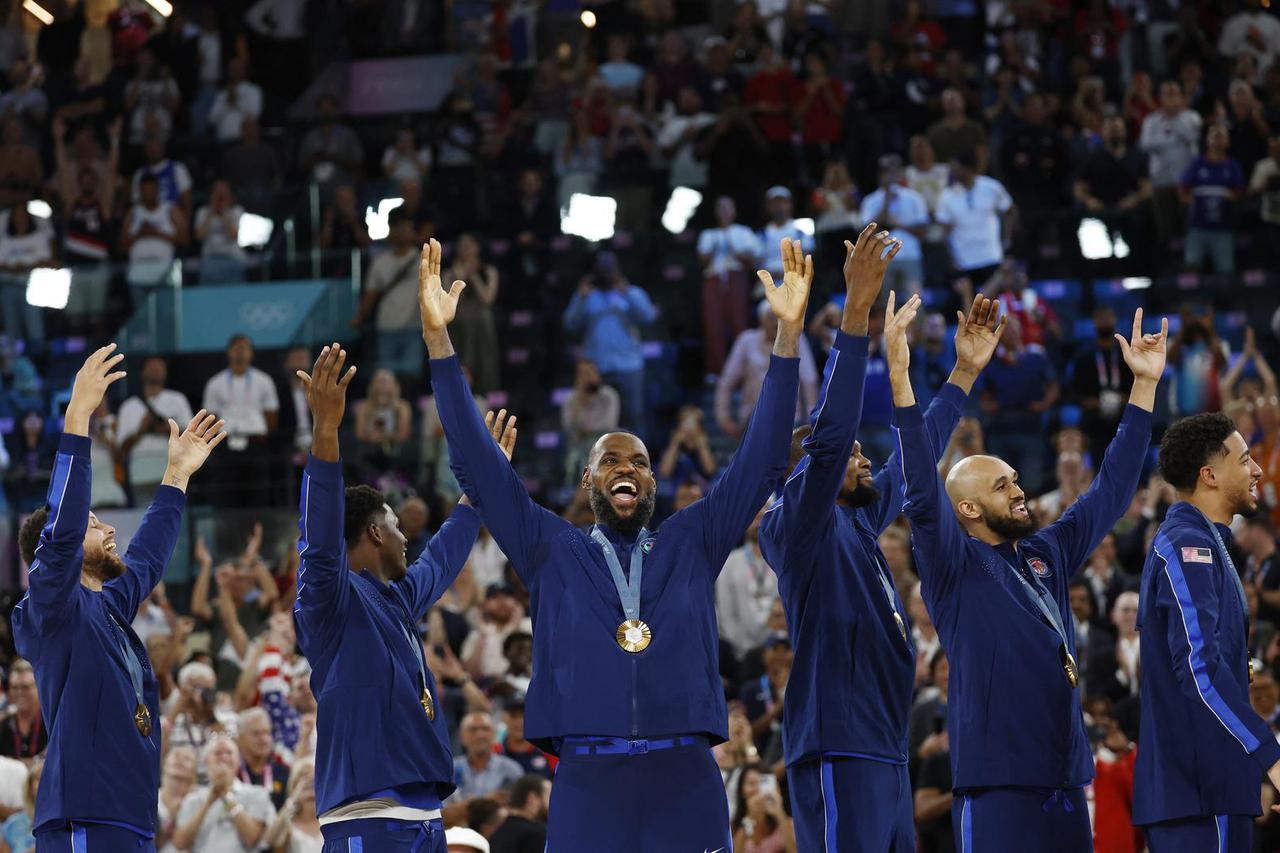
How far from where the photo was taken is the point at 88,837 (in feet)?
21.6

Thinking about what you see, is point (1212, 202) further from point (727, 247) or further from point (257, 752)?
point (257, 752)

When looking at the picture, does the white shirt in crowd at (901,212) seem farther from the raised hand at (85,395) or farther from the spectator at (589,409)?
the raised hand at (85,395)

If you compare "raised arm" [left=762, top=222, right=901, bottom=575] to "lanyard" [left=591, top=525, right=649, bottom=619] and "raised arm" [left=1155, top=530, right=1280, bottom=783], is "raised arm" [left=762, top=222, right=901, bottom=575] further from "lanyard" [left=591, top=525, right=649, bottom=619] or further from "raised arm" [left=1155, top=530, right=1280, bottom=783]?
"raised arm" [left=1155, top=530, right=1280, bottom=783]

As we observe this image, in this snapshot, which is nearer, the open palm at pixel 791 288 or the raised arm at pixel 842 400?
the open palm at pixel 791 288

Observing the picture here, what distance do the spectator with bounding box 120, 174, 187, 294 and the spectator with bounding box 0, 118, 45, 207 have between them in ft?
4.40

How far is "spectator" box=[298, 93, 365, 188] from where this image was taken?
19.9 metres

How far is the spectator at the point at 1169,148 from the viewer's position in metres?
16.1

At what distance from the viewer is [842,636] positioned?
655 cm

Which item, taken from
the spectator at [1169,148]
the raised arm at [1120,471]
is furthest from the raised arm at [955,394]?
the spectator at [1169,148]

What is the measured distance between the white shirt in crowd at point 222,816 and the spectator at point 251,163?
32.7ft

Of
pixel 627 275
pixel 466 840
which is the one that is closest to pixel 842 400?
pixel 466 840

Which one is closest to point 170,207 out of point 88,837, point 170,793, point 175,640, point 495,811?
point 175,640

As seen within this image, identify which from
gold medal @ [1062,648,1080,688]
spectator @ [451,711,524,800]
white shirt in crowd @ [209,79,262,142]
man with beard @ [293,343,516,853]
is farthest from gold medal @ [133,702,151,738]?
white shirt in crowd @ [209,79,262,142]

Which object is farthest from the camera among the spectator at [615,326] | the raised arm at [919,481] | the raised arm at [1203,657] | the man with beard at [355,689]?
the spectator at [615,326]
